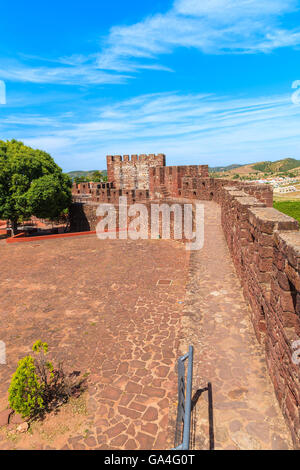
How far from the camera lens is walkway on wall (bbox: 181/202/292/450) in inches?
132

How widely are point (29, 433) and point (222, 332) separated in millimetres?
3731

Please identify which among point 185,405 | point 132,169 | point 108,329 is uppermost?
point 132,169

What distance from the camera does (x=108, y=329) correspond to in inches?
272

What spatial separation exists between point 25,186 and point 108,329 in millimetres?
17130

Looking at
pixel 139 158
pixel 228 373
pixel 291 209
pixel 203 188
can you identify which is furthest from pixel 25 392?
pixel 291 209

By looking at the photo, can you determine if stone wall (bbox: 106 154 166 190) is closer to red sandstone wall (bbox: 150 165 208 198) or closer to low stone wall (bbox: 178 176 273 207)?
red sandstone wall (bbox: 150 165 208 198)

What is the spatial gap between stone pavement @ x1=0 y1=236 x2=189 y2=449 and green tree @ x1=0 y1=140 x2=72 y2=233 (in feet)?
24.3

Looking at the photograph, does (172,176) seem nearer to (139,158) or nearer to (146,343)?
(139,158)

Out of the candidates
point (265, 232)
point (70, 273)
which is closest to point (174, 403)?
point (265, 232)

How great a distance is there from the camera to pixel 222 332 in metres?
5.50

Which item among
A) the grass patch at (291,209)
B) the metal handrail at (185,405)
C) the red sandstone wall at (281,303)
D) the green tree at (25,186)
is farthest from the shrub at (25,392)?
the grass patch at (291,209)

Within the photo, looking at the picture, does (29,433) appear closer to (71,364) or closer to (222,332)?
(71,364)

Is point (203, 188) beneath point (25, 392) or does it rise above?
above

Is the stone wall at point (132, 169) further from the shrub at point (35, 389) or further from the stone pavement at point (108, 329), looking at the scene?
the shrub at point (35, 389)
